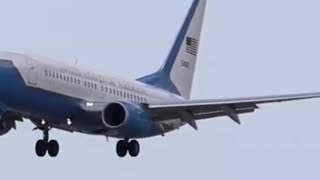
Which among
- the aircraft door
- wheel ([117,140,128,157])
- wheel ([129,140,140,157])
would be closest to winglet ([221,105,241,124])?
wheel ([129,140,140,157])

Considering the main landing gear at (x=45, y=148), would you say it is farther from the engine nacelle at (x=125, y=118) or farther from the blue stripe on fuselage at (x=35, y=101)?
the engine nacelle at (x=125, y=118)

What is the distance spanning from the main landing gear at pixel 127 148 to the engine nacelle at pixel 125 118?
1772mm

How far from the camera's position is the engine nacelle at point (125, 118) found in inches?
2739

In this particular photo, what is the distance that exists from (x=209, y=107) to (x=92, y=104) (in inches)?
177

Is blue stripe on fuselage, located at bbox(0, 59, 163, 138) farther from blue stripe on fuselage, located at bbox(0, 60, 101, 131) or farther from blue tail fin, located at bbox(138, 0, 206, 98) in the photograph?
blue tail fin, located at bbox(138, 0, 206, 98)

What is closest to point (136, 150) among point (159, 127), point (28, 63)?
point (159, 127)

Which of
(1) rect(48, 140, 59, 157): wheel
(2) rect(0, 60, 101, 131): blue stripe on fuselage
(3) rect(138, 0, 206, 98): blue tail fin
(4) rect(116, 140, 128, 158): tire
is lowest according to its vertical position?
(1) rect(48, 140, 59, 157): wheel

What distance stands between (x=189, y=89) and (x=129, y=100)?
29.9 feet

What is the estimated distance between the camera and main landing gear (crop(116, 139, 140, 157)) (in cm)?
7194

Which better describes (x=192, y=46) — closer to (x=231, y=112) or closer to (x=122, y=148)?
(x=122, y=148)

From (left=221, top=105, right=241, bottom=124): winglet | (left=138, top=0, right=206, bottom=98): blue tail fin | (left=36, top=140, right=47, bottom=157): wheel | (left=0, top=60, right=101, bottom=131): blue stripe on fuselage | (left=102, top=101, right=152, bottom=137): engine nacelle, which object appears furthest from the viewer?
(left=138, top=0, right=206, bottom=98): blue tail fin

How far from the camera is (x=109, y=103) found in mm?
70312

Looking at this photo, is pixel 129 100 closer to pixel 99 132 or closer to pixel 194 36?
pixel 99 132

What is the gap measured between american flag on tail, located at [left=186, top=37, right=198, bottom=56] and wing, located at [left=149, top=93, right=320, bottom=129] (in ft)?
31.8
